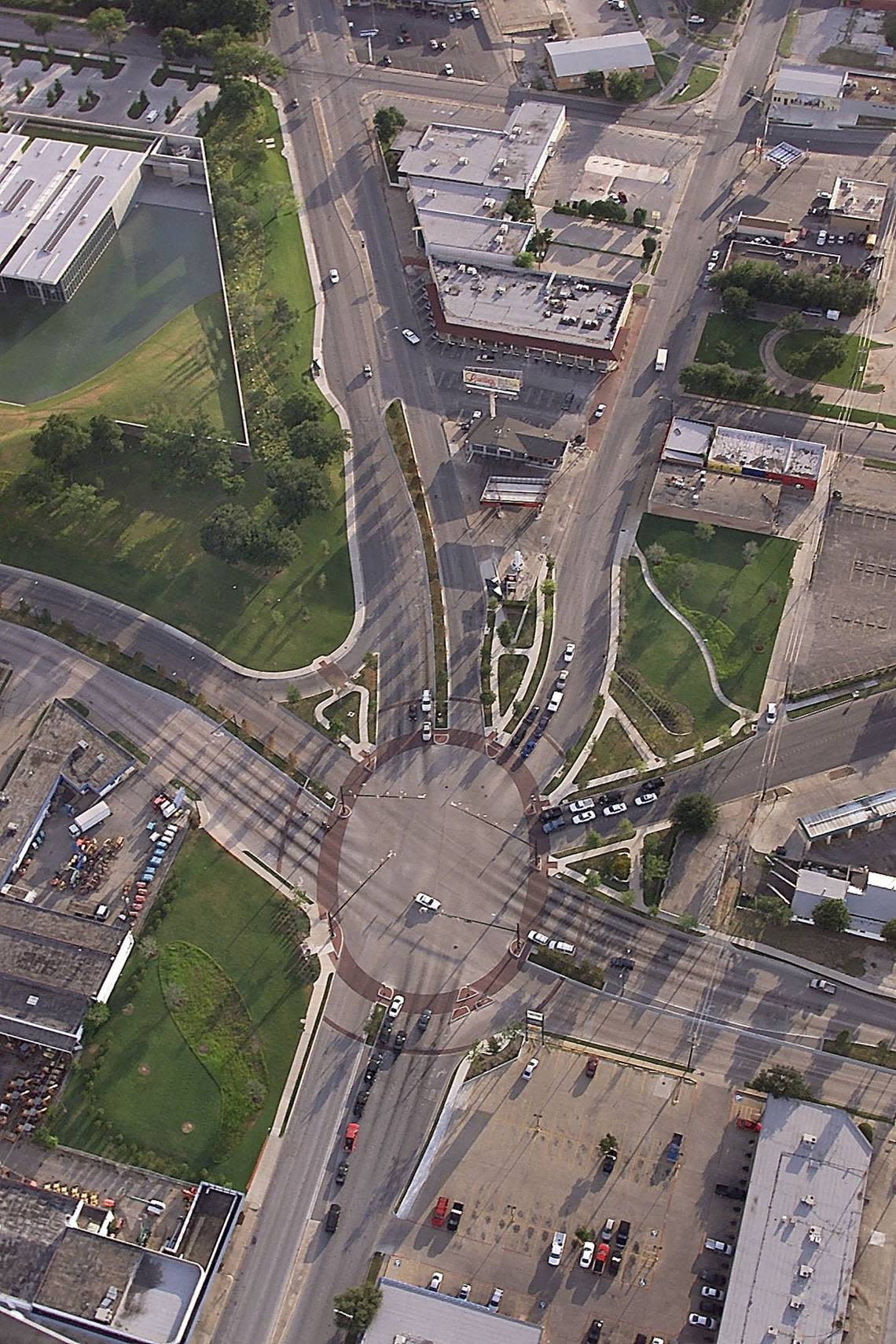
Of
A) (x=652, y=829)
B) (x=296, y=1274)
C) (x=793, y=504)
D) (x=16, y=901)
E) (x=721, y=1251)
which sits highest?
Result: (x=793, y=504)

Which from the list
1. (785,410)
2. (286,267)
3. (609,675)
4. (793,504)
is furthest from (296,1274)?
(286,267)

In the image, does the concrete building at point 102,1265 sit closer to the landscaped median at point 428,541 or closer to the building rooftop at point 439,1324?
the building rooftop at point 439,1324

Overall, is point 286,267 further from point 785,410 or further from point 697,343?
point 785,410

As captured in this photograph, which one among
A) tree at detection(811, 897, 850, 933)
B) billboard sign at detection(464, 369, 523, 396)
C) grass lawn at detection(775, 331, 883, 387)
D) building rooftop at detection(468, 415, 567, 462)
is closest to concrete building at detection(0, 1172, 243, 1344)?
tree at detection(811, 897, 850, 933)

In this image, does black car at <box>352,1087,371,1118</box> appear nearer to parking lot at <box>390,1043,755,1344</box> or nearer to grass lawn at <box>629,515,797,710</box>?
parking lot at <box>390,1043,755,1344</box>

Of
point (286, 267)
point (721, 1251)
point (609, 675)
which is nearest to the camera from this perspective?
point (721, 1251)

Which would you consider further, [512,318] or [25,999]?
[512,318]

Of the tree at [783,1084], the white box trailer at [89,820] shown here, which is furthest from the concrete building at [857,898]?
the white box trailer at [89,820]
